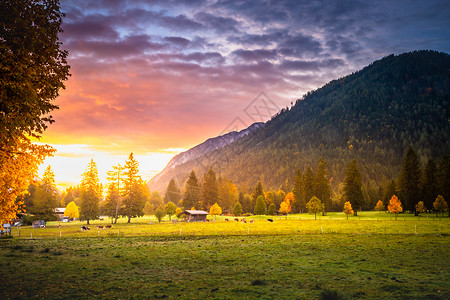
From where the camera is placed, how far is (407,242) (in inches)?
1246

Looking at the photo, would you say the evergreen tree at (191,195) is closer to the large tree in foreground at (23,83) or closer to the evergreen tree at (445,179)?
the evergreen tree at (445,179)

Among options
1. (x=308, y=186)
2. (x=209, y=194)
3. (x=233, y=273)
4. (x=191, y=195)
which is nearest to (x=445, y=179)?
(x=308, y=186)

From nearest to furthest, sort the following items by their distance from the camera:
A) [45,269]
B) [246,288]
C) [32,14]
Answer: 1. [246,288]
2. [32,14]
3. [45,269]

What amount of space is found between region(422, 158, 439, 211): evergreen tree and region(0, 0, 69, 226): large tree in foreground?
3905 inches

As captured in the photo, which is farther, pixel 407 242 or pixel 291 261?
pixel 407 242

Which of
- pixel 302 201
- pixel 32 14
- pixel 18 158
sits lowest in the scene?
pixel 302 201

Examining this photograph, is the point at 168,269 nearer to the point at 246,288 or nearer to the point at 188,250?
the point at 246,288

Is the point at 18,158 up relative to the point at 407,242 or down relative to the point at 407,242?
up

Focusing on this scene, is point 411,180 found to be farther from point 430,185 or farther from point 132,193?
point 132,193

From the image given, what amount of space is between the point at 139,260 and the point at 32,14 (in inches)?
729

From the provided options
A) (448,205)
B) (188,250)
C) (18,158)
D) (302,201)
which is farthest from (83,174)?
(448,205)

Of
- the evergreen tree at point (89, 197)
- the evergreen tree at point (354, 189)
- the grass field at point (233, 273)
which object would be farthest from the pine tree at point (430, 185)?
the evergreen tree at point (89, 197)

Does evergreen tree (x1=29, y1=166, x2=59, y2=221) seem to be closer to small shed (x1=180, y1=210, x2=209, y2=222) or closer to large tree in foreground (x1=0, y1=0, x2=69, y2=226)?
small shed (x1=180, y1=210, x2=209, y2=222)

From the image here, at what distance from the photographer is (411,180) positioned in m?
84.1
